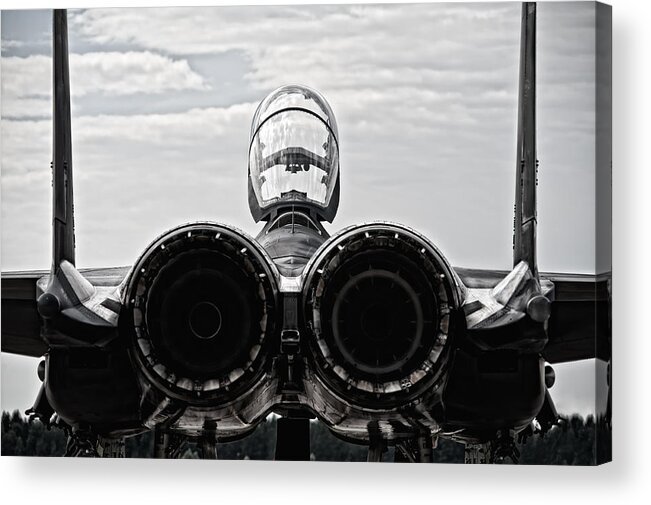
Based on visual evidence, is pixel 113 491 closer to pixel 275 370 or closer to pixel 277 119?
pixel 275 370

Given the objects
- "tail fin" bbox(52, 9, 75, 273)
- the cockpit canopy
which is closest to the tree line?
"tail fin" bbox(52, 9, 75, 273)

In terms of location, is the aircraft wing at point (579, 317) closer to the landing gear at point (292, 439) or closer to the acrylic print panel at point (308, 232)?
the acrylic print panel at point (308, 232)

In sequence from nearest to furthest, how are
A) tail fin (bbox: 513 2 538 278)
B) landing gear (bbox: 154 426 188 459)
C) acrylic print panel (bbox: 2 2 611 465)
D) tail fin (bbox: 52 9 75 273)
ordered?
acrylic print panel (bbox: 2 2 611 465) < tail fin (bbox: 513 2 538 278) < tail fin (bbox: 52 9 75 273) < landing gear (bbox: 154 426 188 459)

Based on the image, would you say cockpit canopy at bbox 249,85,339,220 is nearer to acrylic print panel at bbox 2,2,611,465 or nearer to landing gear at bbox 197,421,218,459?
acrylic print panel at bbox 2,2,611,465

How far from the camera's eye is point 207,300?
4.90 meters

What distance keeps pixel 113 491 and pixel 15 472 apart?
521 mm

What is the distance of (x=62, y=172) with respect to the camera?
5.60 m

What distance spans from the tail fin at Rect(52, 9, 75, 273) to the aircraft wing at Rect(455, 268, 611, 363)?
1819 millimetres

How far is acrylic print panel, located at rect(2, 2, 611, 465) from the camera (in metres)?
4.91

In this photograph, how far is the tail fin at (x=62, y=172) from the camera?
5586mm

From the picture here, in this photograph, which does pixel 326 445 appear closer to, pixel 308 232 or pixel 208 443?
pixel 208 443

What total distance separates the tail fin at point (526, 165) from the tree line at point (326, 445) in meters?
0.81

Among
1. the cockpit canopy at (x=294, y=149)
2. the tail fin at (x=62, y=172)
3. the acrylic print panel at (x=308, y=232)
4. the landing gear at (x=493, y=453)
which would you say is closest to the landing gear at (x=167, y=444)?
the acrylic print panel at (x=308, y=232)

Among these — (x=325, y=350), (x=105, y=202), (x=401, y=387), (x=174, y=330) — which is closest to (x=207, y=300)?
(x=174, y=330)
